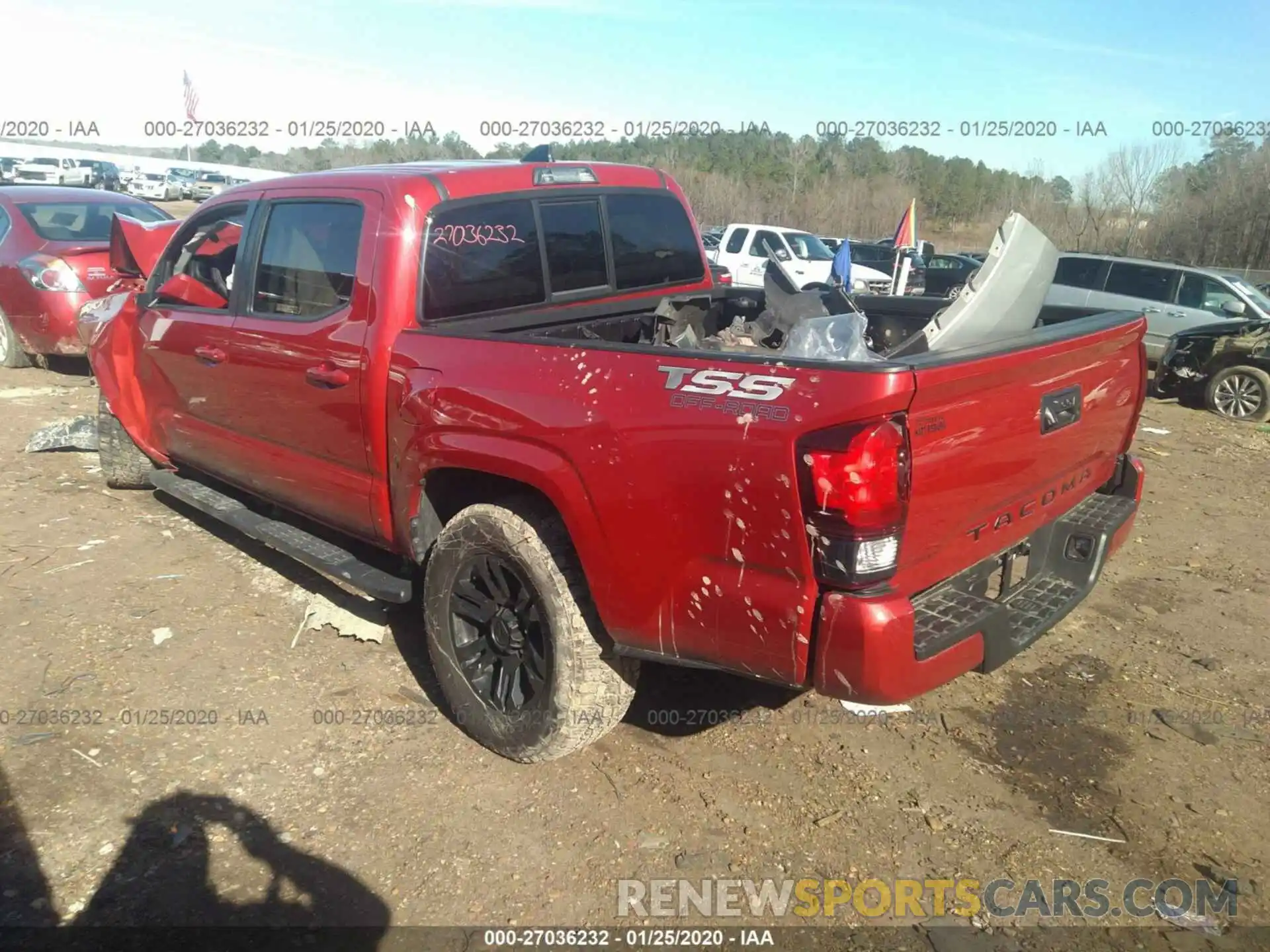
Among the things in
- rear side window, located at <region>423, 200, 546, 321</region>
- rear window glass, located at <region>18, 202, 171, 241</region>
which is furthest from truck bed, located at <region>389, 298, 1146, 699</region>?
rear window glass, located at <region>18, 202, 171, 241</region>

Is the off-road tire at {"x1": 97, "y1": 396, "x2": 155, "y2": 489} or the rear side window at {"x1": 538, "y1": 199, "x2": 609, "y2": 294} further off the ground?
the rear side window at {"x1": 538, "y1": 199, "x2": 609, "y2": 294}

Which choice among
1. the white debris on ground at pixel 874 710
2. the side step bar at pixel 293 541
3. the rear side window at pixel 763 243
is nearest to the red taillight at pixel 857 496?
the white debris on ground at pixel 874 710

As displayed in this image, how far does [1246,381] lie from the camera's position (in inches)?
390

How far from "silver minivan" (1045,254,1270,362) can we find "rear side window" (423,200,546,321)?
1138cm

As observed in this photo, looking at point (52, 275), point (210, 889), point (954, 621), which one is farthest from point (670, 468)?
point (52, 275)

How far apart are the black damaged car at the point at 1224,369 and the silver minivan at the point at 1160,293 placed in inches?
80.0

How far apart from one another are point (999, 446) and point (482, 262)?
2.04 meters

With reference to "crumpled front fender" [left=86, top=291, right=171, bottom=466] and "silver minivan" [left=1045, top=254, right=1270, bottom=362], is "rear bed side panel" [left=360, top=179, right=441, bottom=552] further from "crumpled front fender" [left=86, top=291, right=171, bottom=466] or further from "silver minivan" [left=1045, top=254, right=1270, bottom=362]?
"silver minivan" [left=1045, top=254, right=1270, bottom=362]

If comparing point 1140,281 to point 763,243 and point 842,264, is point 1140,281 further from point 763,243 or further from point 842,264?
point 763,243

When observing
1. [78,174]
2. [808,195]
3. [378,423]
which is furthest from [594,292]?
[808,195]

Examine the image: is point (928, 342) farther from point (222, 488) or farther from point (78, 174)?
point (78, 174)

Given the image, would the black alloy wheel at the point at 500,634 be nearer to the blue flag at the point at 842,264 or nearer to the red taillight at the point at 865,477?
the red taillight at the point at 865,477

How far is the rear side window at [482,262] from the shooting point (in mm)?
3387

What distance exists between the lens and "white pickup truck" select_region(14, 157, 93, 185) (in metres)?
33.6
